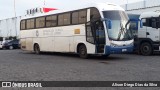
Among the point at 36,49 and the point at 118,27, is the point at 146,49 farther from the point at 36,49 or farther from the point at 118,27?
the point at 36,49

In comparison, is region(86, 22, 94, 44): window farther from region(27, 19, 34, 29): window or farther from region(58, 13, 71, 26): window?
Answer: region(27, 19, 34, 29): window

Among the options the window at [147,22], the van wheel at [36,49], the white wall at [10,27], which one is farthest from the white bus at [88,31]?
the white wall at [10,27]

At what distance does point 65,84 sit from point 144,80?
2.54 meters

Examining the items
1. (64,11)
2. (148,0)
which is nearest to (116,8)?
(64,11)

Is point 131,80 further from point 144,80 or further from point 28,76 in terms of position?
point 28,76

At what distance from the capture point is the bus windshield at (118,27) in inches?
679

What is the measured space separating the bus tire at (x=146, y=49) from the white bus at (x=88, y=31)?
3.33 metres

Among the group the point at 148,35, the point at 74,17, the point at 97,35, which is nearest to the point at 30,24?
the point at 74,17

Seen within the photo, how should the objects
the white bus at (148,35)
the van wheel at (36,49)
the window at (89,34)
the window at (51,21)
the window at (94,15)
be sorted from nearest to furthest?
the window at (94,15) < the window at (89,34) < the white bus at (148,35) < the window at (51,21) < the van wheel at (36,49)

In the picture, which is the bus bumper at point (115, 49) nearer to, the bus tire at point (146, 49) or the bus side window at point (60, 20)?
the bus tire at point (146, 49)

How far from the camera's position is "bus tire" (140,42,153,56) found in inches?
814

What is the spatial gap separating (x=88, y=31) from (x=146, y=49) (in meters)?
4.91

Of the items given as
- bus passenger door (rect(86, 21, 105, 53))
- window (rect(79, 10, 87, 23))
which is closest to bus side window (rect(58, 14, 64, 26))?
window (rect(79, 10, 87, 23))

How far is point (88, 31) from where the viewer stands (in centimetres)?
1841
